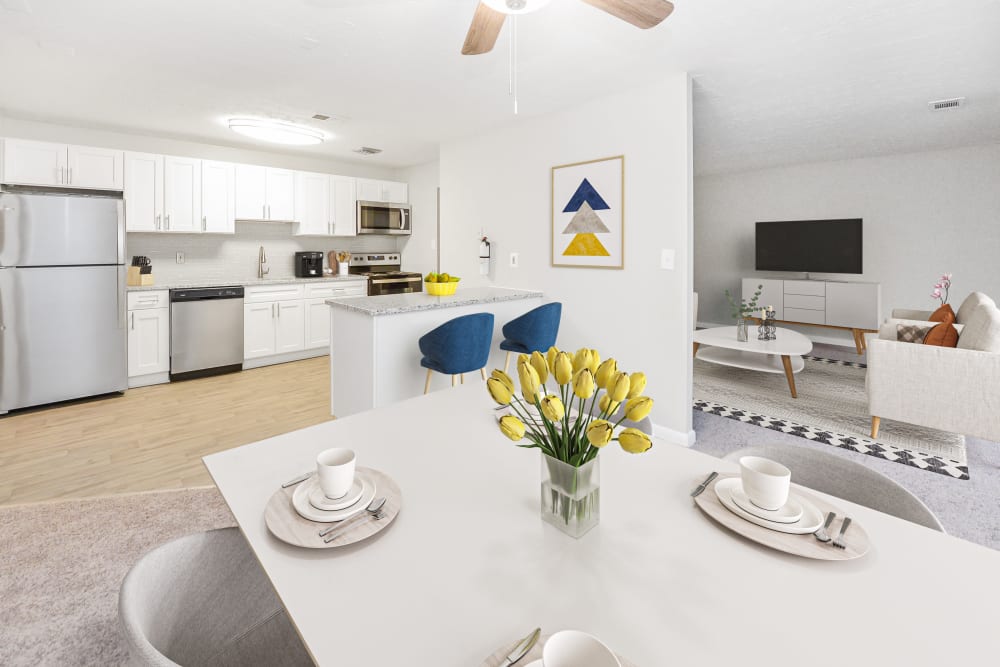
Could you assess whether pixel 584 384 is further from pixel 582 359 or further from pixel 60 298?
pixel 60 298

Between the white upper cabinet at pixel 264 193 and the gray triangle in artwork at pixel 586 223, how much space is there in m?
3.45

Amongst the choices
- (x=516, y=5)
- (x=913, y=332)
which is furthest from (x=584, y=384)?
(x=913, y=332)

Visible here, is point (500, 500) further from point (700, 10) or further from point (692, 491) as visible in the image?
point (700, 10)

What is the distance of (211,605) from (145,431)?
3109mm

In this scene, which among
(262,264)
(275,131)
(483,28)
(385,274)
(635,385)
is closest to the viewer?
(635,385)

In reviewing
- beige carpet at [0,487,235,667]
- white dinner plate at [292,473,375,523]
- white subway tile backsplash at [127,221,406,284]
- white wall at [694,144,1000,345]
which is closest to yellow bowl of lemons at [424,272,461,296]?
beige carpet at [0,487,235,667]

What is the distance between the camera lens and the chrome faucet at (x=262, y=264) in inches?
222

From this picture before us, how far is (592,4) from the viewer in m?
1.64

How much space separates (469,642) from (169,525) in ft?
7.31

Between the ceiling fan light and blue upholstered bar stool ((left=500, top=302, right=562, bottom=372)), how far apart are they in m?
1.99

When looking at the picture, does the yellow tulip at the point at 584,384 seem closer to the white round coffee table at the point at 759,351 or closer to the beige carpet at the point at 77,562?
the beige carpet at the point at 77,562

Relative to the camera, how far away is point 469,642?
2.15 feet

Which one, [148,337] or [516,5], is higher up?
[516,5]

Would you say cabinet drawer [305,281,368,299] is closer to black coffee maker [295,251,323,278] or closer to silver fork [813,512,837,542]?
black coffee maker [295,251,323,278]
